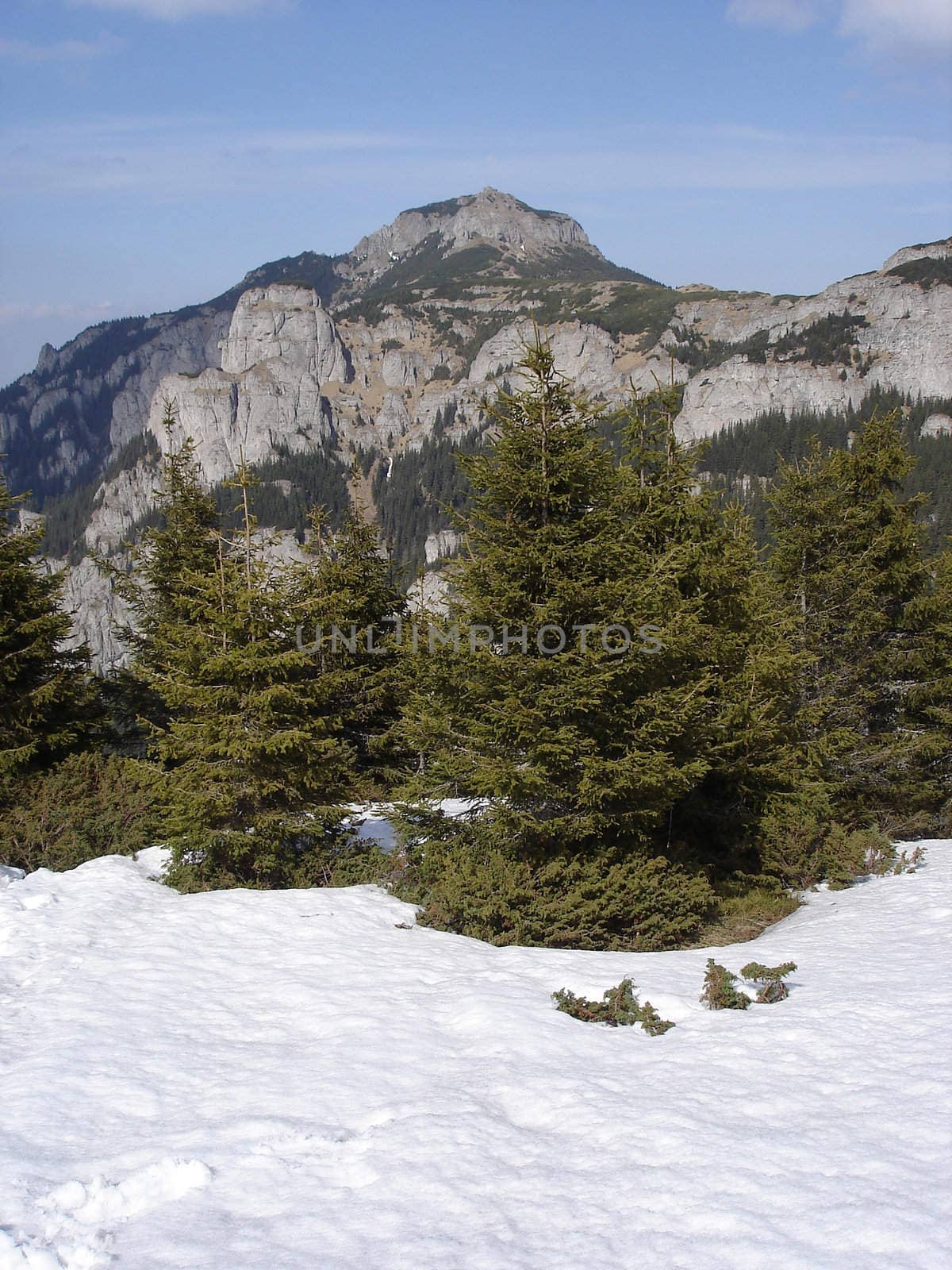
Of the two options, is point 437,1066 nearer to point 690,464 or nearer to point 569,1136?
point 569,1136

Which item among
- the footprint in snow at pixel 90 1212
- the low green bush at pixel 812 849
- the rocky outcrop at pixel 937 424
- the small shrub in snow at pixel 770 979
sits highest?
the rocky outcrop at pixel 937 424

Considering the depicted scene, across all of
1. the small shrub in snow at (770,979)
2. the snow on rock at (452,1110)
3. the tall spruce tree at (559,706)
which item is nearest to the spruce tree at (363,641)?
the tall spruce tree at (559,706)

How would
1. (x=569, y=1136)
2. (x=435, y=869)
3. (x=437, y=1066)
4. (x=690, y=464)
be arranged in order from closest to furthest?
(x=569, y=1136)
(x=437, y=1066)
(x=435, y=869)
(x=690, y=464)

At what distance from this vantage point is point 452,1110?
5.71 m

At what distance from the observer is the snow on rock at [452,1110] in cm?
428

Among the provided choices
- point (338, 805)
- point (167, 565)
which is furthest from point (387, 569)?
point (338, 805)

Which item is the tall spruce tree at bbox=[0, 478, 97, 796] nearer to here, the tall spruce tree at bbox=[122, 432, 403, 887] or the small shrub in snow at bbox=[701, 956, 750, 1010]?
the tall spruce tree at bbox=[122, 432, 403, 887]

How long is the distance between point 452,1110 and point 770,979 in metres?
3.88

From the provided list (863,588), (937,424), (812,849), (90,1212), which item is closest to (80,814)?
(90,1212)

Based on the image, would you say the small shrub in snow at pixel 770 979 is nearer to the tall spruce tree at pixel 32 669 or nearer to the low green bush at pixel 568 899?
the low green bush at pixel 568 899

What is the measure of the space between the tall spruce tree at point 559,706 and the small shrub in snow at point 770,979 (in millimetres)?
2613

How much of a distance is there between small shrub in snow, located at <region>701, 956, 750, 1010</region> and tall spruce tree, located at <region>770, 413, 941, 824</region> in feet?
37.6

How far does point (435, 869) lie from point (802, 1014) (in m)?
5.75

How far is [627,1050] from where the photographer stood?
6863 millimetres
